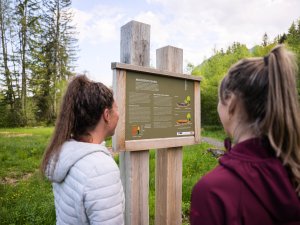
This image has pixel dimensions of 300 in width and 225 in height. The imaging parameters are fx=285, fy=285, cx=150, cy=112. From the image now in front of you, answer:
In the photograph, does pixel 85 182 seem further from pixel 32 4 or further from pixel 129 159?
pixel 32 4

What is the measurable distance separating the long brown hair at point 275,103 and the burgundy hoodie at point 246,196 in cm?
9

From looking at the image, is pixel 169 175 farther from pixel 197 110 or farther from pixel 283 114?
pixel 283 114

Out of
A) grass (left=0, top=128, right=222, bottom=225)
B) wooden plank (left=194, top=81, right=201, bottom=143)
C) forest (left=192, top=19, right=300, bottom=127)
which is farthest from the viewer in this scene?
forest (left=192, top=19, right=300, bottom=127)

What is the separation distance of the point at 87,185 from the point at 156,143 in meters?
1.47

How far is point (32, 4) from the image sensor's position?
3216 cm

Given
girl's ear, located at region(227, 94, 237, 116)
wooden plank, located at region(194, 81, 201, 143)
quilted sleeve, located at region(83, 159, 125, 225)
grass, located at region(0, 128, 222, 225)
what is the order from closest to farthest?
girl's ear, located at region(227, 94, 237, 116)
quilted sleeve, located at region(83, 159, 125, 225)
wooden plank, located at region(194, 81, 201, 143)
grass, located at region(0, 128, 222, 225)

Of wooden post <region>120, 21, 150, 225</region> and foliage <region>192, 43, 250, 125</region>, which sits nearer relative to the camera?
wooden post <region>120, 21, 150, 225</region>

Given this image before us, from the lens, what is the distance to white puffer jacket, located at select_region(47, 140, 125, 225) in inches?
64.2

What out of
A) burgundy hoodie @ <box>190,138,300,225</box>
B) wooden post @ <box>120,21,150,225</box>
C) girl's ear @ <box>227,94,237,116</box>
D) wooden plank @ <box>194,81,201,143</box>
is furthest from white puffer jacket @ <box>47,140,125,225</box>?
wooden plank @ <box>194,81,201,143</box>

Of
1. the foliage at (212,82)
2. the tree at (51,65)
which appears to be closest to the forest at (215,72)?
the foliage at (212,82)

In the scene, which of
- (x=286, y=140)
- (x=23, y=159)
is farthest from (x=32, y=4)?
(x=286, y=140)

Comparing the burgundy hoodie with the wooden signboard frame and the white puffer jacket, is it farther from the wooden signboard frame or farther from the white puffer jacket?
the wooden signboard frame

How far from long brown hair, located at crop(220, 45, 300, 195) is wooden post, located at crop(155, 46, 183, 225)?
7.14ft

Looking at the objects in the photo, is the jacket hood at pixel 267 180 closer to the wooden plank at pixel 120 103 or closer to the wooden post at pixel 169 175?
the wooden plank at pixel 120 103
